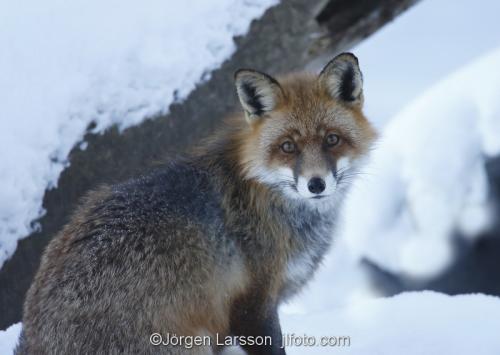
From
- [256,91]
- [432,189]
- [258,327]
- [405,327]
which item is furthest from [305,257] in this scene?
[432,189]

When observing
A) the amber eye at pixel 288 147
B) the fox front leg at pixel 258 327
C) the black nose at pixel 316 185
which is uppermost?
the amber eye at pixel 288 147

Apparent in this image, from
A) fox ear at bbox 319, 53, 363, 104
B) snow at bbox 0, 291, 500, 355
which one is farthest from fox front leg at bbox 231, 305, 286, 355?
fox ear at bbox 319, 53, 363, 104

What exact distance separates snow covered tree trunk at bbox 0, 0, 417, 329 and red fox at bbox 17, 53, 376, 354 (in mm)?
488

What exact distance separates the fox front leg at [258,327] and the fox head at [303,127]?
0.61m

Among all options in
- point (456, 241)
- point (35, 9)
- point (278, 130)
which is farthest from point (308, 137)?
point (456, 241)

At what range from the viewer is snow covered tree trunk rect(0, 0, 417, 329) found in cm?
448

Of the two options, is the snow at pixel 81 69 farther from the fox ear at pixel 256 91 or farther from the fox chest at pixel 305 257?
the fox chest at pixel 305 257

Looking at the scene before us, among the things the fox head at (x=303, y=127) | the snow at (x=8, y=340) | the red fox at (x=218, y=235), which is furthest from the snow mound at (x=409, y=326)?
the snow at (x=8, y=340)

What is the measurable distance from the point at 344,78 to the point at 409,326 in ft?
4.52

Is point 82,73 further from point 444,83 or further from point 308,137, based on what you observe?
point 444,83

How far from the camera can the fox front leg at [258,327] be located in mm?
3143

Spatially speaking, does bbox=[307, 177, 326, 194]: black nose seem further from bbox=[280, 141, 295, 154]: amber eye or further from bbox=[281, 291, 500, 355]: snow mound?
bbox=[281, 291, 500, 355]: snow mound

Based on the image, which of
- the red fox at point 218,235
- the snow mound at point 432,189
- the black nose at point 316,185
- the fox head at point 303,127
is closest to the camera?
the red fox at point 218,235

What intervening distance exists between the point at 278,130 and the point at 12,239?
213cm
